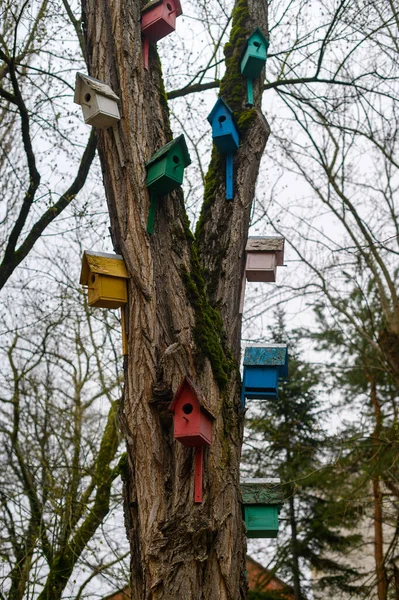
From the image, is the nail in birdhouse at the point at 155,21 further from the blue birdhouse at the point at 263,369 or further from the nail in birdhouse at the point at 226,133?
the blue birdhouse at the point at 263,369

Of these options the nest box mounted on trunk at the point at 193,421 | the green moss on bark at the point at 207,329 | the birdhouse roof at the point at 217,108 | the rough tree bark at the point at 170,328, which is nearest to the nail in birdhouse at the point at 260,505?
the rough tree bark at the point at 170,328

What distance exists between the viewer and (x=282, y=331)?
1248cm

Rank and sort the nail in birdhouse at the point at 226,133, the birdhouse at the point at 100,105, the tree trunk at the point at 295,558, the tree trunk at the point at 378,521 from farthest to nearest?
the tree trunk at the point at 295,558 → the tree trunk at the point at 378,521 → the nail in birdhouse at the point at 226,133 → the birdhouse at the point at 100,105

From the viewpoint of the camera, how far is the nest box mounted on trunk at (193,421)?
110 inches

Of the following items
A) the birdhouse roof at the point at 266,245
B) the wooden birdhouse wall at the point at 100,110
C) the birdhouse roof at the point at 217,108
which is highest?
the birdhouse roof at the point at 217,108

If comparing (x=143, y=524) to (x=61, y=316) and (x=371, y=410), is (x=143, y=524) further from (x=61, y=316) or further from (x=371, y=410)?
(x=371, y=410)

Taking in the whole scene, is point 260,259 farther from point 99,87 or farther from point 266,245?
point 99,87

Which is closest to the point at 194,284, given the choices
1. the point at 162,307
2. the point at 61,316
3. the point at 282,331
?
the point at 162,307

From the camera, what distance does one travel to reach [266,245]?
4242 millimetres

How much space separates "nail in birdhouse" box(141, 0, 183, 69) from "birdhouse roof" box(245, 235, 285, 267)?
1.23 metres

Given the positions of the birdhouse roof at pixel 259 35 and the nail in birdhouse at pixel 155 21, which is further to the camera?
the birdhouse roof at pixel 259 35

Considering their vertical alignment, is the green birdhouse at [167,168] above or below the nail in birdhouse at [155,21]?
below

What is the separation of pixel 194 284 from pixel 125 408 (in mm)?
689

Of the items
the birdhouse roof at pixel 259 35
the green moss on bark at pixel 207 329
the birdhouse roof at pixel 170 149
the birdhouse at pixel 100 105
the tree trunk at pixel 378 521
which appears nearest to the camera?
the green moss on bark at pixel 207 329
